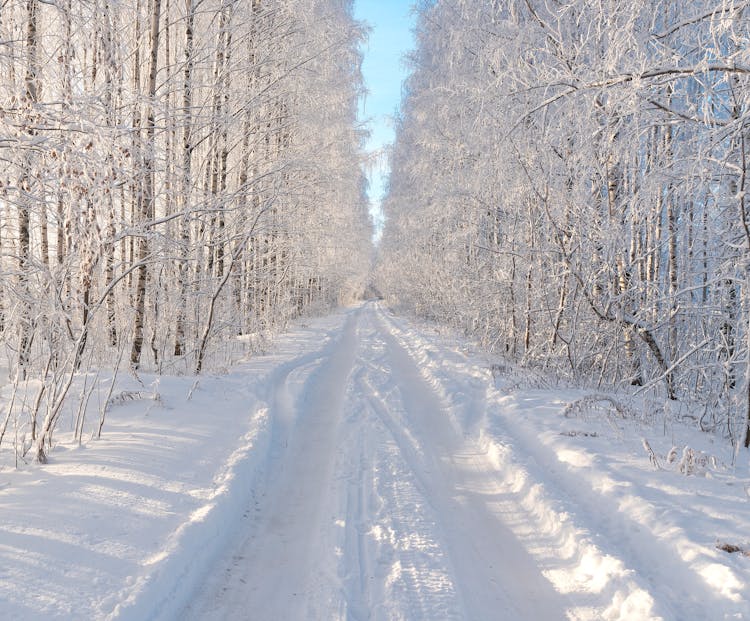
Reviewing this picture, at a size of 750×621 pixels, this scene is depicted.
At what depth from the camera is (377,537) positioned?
330 centimetres

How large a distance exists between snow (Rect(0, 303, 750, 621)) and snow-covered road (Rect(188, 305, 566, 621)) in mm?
15

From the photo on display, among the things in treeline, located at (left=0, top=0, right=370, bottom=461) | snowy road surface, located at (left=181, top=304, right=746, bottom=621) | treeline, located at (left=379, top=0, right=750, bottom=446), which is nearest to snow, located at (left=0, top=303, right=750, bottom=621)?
snowy road surface, located at (left=181, top=304, right=746, bottom=621)

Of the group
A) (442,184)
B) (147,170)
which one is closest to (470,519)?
(147,170)

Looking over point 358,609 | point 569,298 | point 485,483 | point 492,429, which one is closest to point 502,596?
point 358,609

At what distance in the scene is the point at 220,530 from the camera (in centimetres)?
333

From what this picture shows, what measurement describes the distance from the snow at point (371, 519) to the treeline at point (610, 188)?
146 centimetres

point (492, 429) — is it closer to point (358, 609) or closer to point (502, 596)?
point (502, 596)

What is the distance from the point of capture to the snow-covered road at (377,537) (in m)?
2.68

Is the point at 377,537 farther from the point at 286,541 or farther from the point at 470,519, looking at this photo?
the point at 470,519

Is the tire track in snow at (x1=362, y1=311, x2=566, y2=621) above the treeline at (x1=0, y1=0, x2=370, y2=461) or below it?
below

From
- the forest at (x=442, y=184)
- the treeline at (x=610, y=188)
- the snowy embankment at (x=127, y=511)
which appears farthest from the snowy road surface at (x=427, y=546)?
the treeline at (x=610, y=188)

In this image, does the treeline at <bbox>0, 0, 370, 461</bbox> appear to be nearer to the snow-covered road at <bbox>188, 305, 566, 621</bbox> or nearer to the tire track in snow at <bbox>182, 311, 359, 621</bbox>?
the tire track in snow at <bbox>182, 311, 359, 621</bbox>

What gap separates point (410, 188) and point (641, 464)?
63.2ft

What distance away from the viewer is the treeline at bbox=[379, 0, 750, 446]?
4316 millimetres
